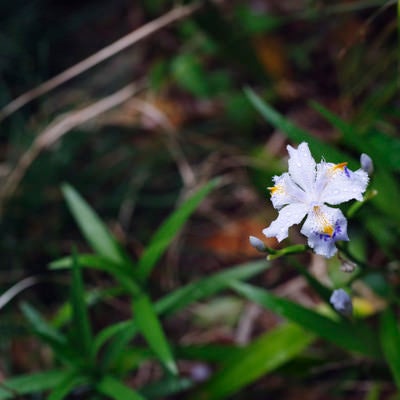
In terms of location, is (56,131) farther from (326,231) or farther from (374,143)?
(326,231)

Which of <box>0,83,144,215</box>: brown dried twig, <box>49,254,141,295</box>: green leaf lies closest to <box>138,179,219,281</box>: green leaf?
<box>49,254,141,295</box>: green leaf

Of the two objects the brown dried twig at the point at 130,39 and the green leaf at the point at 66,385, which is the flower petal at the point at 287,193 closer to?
the green leaf at the point at 66,385

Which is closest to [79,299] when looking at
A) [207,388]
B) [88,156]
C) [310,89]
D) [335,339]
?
[207,388]

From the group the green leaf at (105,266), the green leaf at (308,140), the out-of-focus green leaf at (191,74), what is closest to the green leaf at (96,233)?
the green leaf at (105,266)

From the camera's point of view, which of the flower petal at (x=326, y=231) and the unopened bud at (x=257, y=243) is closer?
the flower petal at (x=326, y=231)

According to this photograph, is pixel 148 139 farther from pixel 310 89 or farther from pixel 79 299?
pixel 79 299

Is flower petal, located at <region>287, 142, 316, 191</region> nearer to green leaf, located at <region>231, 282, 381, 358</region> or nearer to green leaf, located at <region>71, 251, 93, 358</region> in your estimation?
green leaf, located at <region>231, 282, 381, 358</region>
